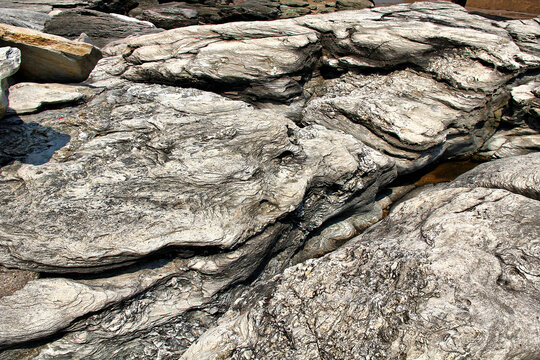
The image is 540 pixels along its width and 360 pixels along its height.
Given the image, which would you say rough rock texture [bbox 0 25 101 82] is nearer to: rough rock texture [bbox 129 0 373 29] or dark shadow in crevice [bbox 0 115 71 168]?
dark shadow in crevice [bbox 0 115 71 168]

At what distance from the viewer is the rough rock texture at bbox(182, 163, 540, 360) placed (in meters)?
5.11

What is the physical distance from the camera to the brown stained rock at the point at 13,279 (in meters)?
5.98

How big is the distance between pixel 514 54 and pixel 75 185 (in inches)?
460

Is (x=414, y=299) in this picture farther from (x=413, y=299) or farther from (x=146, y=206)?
(x=146, y=206)

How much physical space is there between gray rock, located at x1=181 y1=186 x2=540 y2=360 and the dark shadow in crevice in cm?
455

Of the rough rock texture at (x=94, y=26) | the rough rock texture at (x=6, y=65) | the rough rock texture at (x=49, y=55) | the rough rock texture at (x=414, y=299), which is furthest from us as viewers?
the rough rock texture at (x=94, y=26)

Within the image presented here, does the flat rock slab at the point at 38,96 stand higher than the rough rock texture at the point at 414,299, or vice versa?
the flat rock slab at the point at 38,96

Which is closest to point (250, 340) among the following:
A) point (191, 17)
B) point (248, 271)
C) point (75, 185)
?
point (248, 271)

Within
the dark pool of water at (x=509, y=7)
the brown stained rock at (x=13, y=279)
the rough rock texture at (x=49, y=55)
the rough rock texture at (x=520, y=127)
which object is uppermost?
the dark pool of water at (x=509, y=7)

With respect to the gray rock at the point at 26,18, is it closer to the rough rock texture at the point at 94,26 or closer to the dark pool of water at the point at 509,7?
the rough rock texture at the point at 94,26

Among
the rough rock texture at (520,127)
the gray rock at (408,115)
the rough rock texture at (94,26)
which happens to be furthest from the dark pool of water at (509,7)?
the rough rock texture at (94,26)

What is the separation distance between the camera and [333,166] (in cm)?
851

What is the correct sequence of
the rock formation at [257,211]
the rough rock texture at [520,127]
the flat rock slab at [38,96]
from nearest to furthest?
the rock formation at [257,211]
the flat rock slab at [38,96]
the rough rock texture at [520,127]

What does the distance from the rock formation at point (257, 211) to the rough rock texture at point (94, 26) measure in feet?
11.8
